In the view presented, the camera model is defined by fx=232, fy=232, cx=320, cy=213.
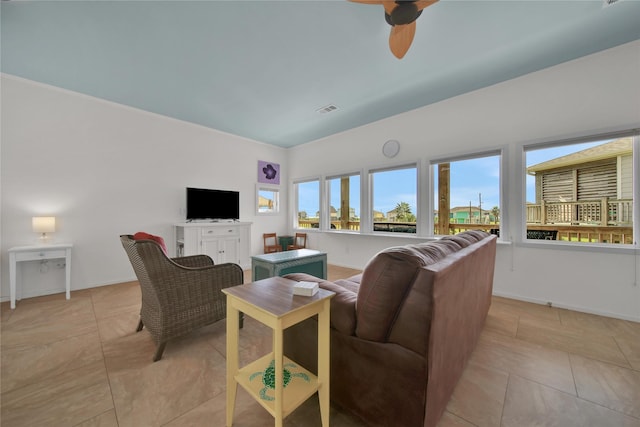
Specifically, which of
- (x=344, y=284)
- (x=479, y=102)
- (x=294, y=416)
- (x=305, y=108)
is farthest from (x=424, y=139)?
(x=294, y=416)

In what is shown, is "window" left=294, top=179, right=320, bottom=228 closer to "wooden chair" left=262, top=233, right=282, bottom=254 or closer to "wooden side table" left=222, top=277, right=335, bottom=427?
"wooden chair" left=262, top=233, right=282, bottom=254

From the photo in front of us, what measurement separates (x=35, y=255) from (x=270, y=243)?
11.6 ft

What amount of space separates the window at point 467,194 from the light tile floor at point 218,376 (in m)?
1.42

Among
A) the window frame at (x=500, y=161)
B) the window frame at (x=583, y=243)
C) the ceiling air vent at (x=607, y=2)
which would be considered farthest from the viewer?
the window frame at (x=500, y=161)

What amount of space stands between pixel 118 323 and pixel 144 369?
1018 millimetres

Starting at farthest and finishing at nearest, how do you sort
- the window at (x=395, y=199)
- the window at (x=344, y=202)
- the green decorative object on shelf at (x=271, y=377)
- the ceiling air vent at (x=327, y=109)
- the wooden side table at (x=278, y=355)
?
the window at (x=344, y=202)
the window at (x=395, y=199)
the ceiling air vent at (x=327, y=109)
the green decorative object on shelf at (x=271, y=377)
the wooden side table at (x=278, y=355)

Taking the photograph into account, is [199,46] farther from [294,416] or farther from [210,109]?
[294,416]

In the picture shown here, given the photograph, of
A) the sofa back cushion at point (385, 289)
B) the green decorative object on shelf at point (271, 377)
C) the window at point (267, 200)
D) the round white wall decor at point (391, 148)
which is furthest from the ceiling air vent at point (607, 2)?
the window at point (267, 200)

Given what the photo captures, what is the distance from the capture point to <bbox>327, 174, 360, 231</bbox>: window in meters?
4.81

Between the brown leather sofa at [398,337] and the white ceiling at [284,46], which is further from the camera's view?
the white ceiling at [284,46]

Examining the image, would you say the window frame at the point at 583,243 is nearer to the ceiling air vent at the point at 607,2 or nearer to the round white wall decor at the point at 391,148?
the ceiling air vent at the point at 607,2

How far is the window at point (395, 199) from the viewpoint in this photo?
158 inches

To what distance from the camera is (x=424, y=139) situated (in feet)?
12.3

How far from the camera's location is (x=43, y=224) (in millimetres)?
2848
